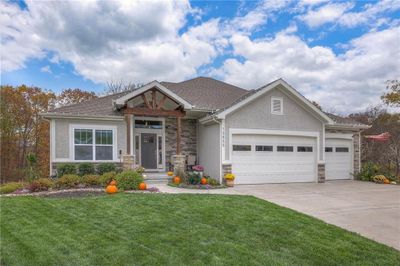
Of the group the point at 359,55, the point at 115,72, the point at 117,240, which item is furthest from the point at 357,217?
the point at 115,72

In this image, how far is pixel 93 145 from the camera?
1286 cm

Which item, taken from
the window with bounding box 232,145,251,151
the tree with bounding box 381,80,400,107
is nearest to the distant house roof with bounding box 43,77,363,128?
the window with bounding box 232,145,251,151

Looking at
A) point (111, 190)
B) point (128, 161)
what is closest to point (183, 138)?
point (128, 161)

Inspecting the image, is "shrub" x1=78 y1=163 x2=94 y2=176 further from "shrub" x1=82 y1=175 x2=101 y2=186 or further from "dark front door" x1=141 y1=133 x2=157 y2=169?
"dark front door" x1=141 y1=133 x2=157 y2=169

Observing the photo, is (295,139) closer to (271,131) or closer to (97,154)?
(271,131)

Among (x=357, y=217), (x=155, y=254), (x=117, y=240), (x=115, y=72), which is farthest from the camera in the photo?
(x=115, y=72)

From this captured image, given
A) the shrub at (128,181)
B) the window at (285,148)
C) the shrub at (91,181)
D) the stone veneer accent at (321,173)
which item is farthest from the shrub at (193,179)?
the stone veneer accent at (321,173)

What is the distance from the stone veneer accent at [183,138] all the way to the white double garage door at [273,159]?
10.6 feet

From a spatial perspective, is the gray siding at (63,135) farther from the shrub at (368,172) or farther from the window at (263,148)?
the shrub at (368,172)

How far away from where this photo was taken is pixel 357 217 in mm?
7172

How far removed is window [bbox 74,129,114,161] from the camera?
41.5 ft

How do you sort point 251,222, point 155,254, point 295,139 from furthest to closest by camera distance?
1. point 295,139
2. point 251,222
3. point 155,254

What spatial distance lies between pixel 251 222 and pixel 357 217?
3073 mm

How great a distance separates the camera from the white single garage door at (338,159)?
15.8 m
